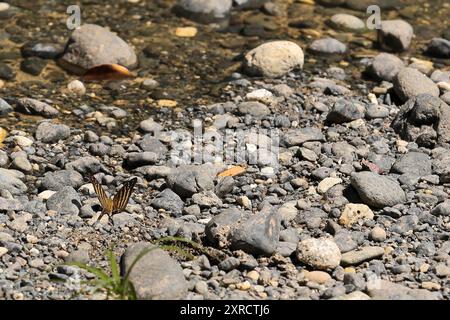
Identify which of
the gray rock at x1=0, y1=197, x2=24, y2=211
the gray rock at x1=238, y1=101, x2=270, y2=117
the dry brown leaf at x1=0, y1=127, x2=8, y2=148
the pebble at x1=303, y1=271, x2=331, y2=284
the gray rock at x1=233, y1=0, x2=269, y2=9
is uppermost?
the pebble at x1=303, y1=271, x2=331, y2=284

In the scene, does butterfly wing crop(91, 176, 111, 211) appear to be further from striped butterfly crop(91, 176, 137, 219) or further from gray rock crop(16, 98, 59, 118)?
gray rock crop(16, 98, 59, 118)

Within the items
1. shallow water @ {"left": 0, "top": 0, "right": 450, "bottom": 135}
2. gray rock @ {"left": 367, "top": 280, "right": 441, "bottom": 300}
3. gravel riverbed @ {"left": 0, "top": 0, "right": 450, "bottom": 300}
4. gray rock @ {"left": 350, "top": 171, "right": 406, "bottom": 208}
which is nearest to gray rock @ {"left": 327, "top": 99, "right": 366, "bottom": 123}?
gravel riverbed @ {"left": 0, "top": 0, "right": 450, "bottom": 300}

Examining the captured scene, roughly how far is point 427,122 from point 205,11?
113 inches

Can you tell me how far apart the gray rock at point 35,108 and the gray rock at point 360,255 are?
2789 millimetres

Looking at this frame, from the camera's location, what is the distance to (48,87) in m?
7.46

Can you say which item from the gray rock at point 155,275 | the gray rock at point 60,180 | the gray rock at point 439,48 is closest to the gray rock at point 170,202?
the gray rock at point 60,180

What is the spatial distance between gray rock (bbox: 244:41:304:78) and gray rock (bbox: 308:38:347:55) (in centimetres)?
48

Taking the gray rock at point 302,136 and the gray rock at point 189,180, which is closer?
the gray rock at point 189,180

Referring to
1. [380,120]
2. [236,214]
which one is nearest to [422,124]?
[380,120]

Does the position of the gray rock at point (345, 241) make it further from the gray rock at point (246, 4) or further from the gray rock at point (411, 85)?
the gray rock at point (246, 4)

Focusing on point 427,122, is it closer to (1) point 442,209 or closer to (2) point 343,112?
(2) point 343,112

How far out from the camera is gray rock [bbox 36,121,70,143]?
6.64 metres

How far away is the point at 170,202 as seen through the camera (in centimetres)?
587

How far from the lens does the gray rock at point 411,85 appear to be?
7.11 meters
